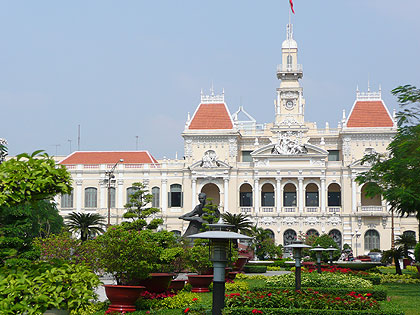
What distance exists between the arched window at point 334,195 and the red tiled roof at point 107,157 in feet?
60.7

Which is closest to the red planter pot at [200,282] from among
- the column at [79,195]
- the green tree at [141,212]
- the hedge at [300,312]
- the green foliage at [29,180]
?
the green tree at [141,212]

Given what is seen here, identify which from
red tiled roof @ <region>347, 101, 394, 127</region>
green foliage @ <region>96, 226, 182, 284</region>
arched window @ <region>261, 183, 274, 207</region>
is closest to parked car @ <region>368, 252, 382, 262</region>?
arched window @ <region>261, 183, 274, 207</region>

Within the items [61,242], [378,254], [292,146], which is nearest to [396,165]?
[61,242]

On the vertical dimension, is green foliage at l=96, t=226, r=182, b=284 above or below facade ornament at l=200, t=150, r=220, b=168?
below

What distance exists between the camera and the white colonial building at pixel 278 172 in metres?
63.7

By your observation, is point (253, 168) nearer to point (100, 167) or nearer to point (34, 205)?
point (100, 167)

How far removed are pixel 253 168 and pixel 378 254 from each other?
14951 mm

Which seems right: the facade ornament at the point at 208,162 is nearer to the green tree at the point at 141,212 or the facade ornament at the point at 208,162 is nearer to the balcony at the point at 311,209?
the balcony at the point at 311,209

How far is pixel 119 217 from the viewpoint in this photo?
66.4 metres

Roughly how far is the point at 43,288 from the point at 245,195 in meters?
61.0

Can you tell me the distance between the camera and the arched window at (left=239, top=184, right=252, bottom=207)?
67.6 metres

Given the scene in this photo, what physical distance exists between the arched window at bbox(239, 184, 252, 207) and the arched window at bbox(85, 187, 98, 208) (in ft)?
48.3

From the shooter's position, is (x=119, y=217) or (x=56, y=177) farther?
(x=119, y=217)

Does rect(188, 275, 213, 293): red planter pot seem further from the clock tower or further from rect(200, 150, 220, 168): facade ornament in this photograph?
the clock tower
